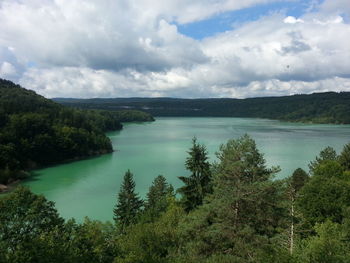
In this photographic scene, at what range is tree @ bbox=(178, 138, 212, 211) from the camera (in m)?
14.1

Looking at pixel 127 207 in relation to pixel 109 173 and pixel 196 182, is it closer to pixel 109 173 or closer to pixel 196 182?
pixel 196 182

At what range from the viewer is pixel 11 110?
4900cm

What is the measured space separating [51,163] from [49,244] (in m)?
36.2

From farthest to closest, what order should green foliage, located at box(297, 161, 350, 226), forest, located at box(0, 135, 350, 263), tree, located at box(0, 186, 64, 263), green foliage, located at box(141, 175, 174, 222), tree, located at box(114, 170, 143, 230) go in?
tree, located at box(114, 170, 143, 230)
green foliage, located at box(141, 175, 174, 222)
green foliage, located at box(297, 161, 350, 226)
tree, located at box(0, 186, 64, 263)
forest, located at box(0, 135, 350, 263)

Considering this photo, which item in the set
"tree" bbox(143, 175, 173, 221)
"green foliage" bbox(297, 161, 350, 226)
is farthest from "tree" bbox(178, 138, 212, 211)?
"green foliage" bbox(297, 161, 350, 226)

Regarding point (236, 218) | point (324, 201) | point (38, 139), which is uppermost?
point (236, 218)

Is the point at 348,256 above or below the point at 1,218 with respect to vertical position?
above

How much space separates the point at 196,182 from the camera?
565 inches

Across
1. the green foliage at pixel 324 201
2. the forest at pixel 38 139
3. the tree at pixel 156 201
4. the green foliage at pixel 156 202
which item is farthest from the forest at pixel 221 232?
the forest at pixel 38 139

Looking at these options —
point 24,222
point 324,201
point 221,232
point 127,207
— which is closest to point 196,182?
point 324,201

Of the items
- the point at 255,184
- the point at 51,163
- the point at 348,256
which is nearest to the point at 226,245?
the point at 255,184

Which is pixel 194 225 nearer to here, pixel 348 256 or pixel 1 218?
pixel 348 256

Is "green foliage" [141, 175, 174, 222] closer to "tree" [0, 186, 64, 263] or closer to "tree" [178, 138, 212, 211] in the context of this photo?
"tree" [178, 138, 212, 211]

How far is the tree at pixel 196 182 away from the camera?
1411cm
